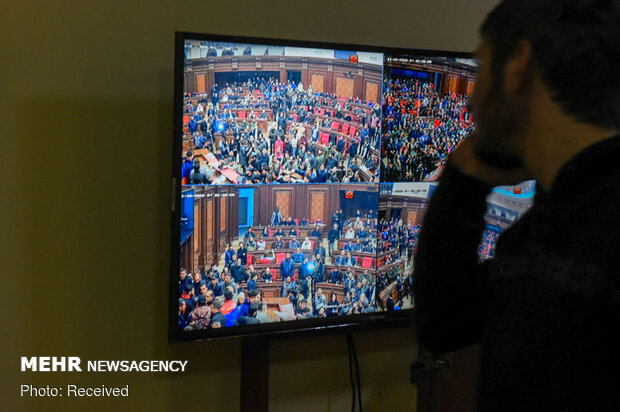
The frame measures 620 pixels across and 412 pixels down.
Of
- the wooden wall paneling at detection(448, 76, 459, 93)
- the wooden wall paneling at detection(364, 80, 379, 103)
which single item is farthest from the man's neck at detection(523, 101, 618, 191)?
the wooden wall paneling at detection(448, 76, 459, 93)

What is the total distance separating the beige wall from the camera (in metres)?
1.97

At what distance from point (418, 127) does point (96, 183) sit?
1042mm

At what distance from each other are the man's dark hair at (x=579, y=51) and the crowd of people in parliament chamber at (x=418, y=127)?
1233mm

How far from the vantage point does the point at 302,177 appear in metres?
2.03

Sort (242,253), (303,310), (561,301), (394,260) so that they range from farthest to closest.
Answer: (394,260)
(303,310)
(242,253)
(561,301)

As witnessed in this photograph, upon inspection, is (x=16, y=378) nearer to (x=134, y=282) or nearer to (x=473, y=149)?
(x=134, y=282)

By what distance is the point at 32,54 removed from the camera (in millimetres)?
1947

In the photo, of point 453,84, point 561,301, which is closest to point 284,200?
point 453,84

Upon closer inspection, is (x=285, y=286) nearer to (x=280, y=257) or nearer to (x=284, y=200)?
(x=280, y=257)

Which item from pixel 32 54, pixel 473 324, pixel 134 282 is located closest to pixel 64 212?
pixel 134 282

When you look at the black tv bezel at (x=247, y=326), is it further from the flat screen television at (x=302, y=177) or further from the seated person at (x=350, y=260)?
the seated person at (x=350, y=260)

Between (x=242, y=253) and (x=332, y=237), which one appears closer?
(x=242, y=253)

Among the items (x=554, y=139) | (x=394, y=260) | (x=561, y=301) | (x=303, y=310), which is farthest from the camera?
(x=394, y=260)

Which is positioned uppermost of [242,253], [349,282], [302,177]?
[302,177]
